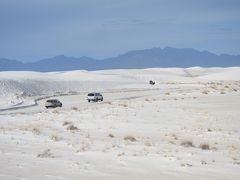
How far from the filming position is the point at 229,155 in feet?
62.1

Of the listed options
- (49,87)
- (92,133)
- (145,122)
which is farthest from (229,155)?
(49,87)

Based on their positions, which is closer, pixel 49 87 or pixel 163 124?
pixel 163 124

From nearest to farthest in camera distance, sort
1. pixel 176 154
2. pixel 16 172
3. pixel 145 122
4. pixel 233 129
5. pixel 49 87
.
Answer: pixel 16 172 → pixel 176 154 → pixel 233 129 → pixel 145 122 → pixel 49 87

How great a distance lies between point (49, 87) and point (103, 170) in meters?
119

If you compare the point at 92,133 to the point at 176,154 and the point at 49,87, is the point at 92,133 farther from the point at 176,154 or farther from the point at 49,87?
the point at 49,87

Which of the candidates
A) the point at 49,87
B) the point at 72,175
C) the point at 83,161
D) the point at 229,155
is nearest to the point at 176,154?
the point at 229,155

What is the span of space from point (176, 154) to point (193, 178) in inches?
181

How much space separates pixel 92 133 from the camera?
88.1 ft

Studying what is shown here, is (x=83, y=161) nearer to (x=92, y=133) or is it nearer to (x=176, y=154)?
(x=176, y=154)

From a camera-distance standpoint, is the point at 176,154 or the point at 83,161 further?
the point at 176,154

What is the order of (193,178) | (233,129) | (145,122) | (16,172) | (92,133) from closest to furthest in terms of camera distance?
(16,172), (193,178), (92,133), (233,129), (145,122)

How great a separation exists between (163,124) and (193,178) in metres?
19.4

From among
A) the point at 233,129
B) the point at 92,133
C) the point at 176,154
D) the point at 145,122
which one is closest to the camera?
the point at 176,154

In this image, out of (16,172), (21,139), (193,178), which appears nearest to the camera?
(16,172)
